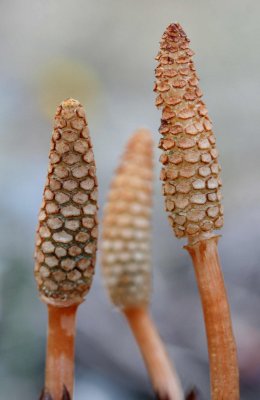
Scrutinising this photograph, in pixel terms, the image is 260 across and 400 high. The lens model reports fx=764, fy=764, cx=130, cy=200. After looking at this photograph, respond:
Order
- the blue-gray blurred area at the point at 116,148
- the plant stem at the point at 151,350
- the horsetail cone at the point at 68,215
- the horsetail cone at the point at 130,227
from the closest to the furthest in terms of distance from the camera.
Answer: the horsetail cone at the point at 68,215, the horsetail cone at the point at 130,227, the plant stem at the point at 151,350, the blue-gray blurred area at the point at 116,148

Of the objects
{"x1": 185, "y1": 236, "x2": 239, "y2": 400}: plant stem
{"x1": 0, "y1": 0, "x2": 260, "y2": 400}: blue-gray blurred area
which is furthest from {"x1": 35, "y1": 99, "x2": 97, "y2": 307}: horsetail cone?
{"x1": 0, "y1": 0, "x2": 260, "y2": 400}: blue-gray blurred area

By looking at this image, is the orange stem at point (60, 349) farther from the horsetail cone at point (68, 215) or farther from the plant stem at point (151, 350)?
the plant stem at point (151, 350)

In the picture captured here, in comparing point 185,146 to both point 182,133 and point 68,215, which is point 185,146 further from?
point 68,215

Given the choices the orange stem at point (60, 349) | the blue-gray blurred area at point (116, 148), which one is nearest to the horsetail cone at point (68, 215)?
the orange stem at point (60, 349)

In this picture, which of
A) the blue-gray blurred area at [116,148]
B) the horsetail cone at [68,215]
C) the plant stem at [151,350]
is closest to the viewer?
the horsetail cone at [68,215]

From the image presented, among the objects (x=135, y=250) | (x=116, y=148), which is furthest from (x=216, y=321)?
(x=116, y=148)

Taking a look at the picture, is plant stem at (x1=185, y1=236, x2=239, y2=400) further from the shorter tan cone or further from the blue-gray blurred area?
the blue-gray blurred area
